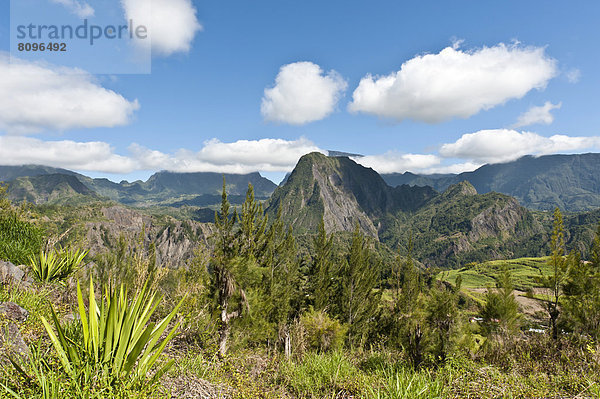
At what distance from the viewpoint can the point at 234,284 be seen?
36.5 feet

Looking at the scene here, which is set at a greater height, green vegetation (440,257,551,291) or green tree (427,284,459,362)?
green tree (427,284,459,362)

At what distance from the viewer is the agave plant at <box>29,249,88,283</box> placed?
23.3 feet

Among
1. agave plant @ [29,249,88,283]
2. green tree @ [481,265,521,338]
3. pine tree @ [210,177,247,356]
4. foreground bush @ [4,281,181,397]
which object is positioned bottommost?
green tree @ [481,265,521,338]

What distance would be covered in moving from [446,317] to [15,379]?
14.0 m

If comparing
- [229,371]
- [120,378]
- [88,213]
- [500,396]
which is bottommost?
[88,213]

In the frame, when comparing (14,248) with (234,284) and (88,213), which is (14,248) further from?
(88,213)

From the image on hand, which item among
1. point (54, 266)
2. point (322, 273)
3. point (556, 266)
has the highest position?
point (54, 266)

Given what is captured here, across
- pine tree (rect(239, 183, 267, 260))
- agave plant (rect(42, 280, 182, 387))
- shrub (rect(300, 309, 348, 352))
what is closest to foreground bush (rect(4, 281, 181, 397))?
agave plant (rect(42, 280, 182, 387))

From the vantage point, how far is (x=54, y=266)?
728 centimetres

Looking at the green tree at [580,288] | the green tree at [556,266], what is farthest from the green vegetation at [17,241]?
the green tree at [556,266]

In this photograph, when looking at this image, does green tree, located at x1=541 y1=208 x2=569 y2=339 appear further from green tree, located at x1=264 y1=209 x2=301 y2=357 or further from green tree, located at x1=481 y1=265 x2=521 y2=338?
green tree, located at x1=264 y1=209 x2=301 y2=357

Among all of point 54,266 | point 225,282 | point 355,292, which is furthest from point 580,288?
point 54,266

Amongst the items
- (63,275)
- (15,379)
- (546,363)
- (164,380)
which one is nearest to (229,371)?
(164,380)

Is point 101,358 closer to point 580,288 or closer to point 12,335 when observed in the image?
point 12,335
